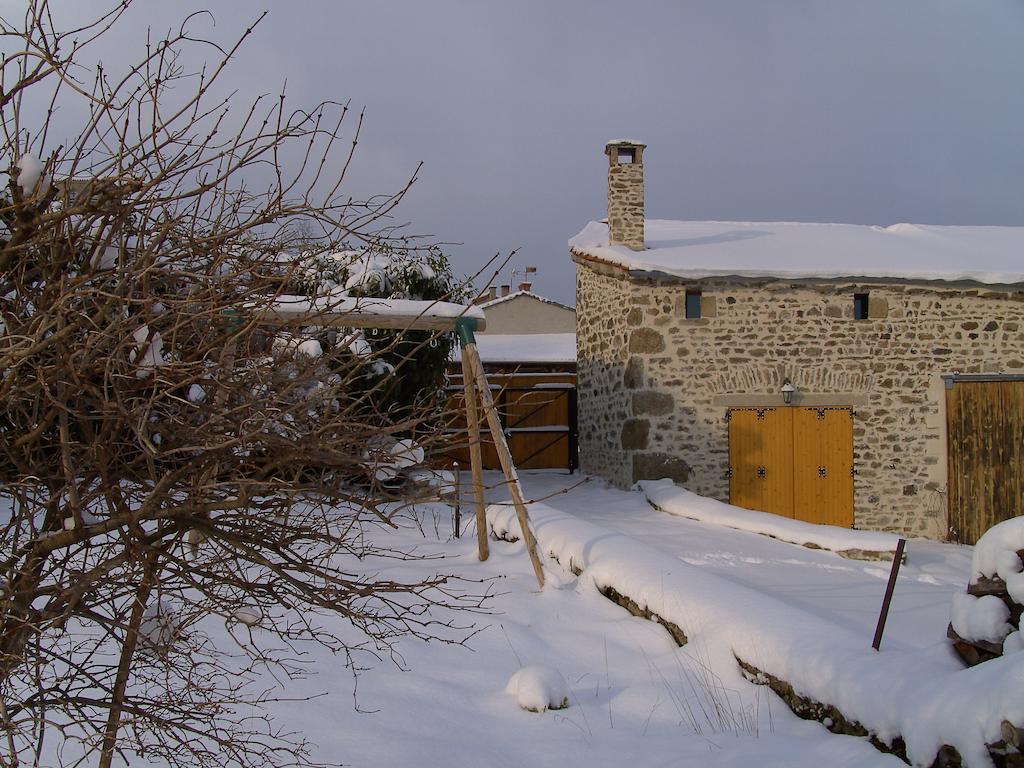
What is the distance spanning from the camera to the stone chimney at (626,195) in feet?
39.8

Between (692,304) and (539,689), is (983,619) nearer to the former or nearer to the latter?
(539,689)

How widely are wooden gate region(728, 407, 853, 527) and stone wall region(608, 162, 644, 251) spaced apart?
282 cm

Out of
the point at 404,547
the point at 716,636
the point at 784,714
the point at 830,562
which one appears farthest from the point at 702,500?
the point at 784,714

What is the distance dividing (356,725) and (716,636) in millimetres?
1842

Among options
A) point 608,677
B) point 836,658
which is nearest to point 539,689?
point 608,677

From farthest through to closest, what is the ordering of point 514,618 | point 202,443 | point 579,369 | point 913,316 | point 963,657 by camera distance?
point 579,369
point 913,316
point 514,618
point 963,657
point 202,443

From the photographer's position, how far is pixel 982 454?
1152cm

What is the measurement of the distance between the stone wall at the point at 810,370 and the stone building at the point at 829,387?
0.06ft

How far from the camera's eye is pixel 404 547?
24.4 feet

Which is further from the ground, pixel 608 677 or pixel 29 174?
pixel 29 174

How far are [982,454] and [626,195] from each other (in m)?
5.86

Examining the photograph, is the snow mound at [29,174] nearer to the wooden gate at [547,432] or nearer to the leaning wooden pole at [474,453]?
the leaning wooden pole at [474,453]

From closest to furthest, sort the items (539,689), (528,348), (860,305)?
(539,689) → (860,305) → (528,348)

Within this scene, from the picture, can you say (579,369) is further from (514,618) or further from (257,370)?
(257,370)
